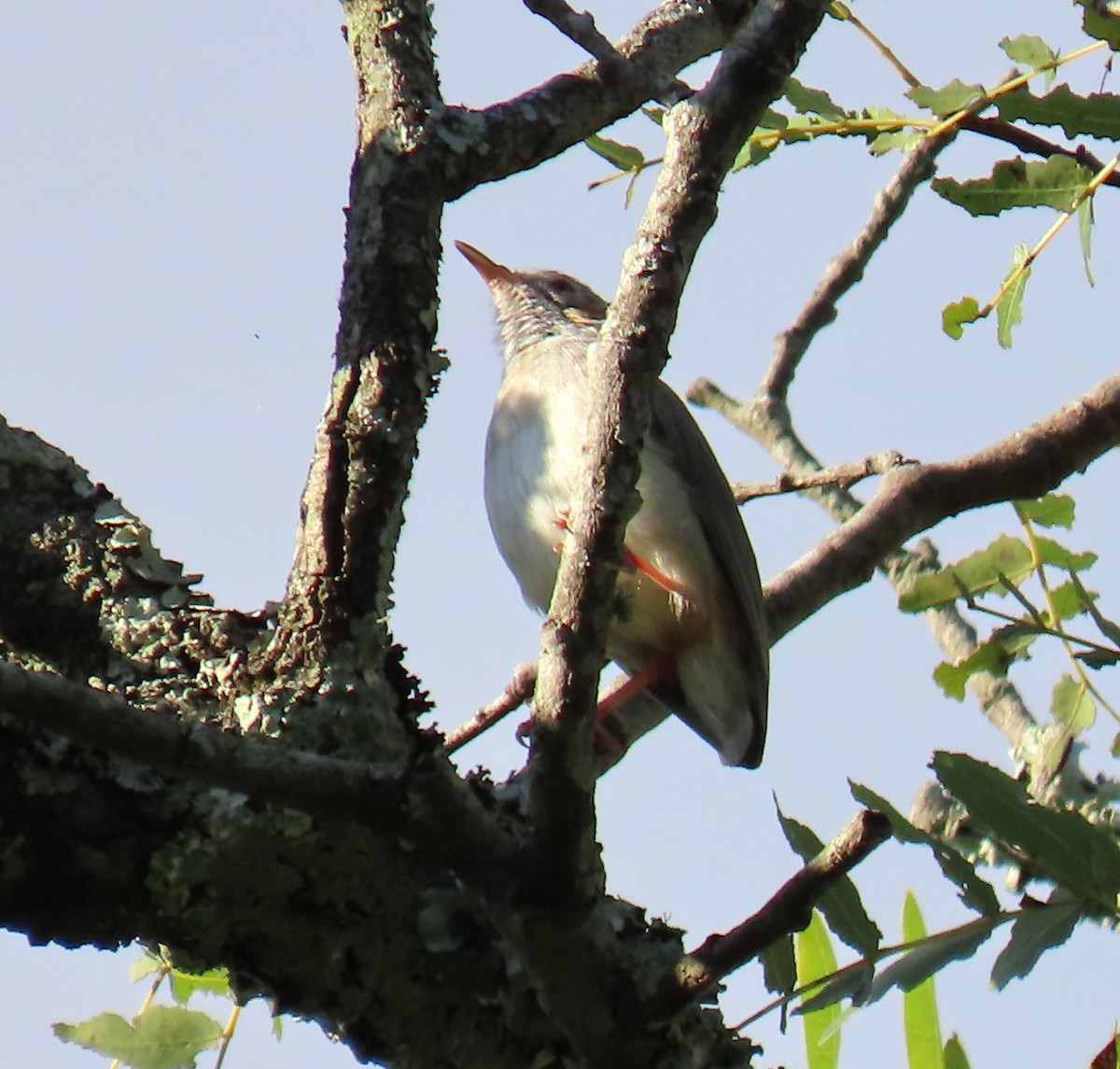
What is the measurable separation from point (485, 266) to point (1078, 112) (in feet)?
14.3

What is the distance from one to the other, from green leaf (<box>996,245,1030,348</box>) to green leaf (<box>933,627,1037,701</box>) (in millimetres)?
675

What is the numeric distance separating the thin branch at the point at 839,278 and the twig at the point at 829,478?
0.70 meters

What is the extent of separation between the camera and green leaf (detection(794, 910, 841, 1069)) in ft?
8.83

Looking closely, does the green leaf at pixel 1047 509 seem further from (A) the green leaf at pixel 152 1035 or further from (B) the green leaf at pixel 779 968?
(A) the green leaf at pixel 152 1035

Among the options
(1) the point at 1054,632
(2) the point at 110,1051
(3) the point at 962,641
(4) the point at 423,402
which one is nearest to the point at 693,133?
(4) the point at 423,402

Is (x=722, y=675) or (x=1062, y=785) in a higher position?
(x=722, y=675)

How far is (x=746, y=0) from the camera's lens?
12.1 ft

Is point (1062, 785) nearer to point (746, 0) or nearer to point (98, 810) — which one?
point (746, 0)

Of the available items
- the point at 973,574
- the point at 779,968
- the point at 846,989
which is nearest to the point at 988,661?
the point at 973,574

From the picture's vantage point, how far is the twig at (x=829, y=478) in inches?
160

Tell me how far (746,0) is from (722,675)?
2.34m

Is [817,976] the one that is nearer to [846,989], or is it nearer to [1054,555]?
[846,989]

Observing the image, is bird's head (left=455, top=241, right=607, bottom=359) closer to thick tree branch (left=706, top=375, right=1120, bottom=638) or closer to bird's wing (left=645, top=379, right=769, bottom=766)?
bird's wing (left=645, top=379, right=769, bottom=766)

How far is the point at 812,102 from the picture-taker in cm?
Result: 379
